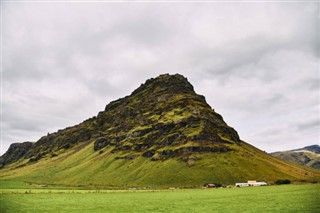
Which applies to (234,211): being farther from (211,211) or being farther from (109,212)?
(109,212)

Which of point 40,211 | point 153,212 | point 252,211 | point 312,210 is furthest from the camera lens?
point 40,211

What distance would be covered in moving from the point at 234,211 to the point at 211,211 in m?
3.86

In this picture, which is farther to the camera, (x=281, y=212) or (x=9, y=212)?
(x=9, y=212)

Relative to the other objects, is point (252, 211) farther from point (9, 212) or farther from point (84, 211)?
point (9, 212)

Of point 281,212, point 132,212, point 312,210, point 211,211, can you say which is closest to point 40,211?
point 132,212

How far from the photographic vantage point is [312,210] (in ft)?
156

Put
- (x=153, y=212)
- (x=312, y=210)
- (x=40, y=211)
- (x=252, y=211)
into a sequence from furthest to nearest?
(x=40, y=211) < (x=153, y=212) < (x=252, y=211) < (x=312, y=210)

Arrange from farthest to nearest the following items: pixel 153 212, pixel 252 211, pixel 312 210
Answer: pixel 153 212 → pixel 252 211 → pixel 312 210

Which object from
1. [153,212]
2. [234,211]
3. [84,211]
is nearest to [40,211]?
[84,211]

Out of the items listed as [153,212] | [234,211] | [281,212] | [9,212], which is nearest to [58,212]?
[9,212]

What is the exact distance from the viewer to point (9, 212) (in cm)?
5572

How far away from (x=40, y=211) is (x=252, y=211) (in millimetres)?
38101

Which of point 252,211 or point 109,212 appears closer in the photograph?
point 252,211

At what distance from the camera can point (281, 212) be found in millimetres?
48500
